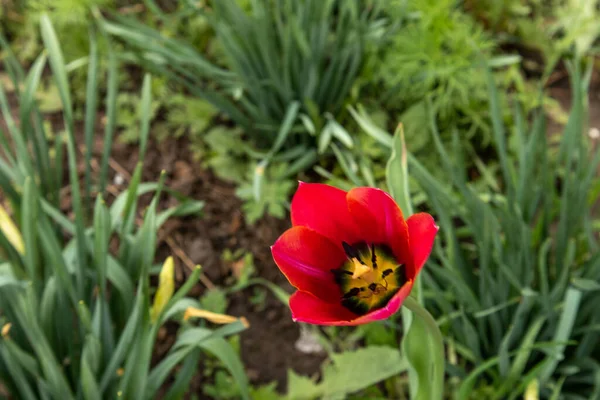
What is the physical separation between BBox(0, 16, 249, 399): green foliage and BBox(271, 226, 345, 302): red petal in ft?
1.21

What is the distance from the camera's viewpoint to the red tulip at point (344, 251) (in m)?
0.75

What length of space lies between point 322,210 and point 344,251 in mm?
→ 65

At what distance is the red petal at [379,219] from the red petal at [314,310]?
100 mm

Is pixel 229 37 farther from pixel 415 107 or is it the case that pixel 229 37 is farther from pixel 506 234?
pixel 506 234

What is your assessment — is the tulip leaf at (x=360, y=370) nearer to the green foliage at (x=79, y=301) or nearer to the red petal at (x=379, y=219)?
the green foliage at (x=79, y=301)

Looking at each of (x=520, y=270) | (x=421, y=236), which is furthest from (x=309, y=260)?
(x=520, y=270)

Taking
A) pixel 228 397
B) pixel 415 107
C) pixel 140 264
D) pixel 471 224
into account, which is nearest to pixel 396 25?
pixel 415 107

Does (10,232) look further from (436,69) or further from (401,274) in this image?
(436,69)

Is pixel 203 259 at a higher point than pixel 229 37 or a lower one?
lower

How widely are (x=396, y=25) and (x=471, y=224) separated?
68 centimetres

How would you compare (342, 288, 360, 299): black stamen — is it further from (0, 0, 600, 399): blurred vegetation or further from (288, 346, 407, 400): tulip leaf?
(288, 346, 407, 400): tulip leaf

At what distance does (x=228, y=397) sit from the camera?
1566mm

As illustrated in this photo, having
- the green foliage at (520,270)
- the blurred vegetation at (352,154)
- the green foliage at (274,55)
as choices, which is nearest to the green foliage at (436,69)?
the blurred vegetation at (352,154)

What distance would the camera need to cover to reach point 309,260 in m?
0.79
